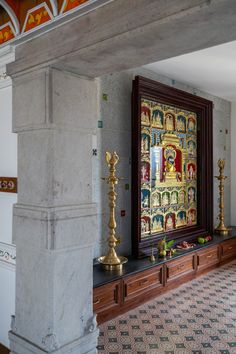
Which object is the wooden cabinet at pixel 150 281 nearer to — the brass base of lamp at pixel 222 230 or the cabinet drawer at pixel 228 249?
the cabinet drawer at pixel 228 249

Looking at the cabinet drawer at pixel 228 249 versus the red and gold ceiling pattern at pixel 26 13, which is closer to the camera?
the red and gold ceiling pattern at pixel 26 13

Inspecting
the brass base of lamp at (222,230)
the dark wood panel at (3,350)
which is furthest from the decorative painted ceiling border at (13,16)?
the brass base of lamp at (222,230)

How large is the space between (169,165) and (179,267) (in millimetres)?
1499

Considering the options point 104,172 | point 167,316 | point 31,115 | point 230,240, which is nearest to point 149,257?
point 167,316

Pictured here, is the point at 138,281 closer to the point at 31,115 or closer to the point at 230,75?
the point at 31,115

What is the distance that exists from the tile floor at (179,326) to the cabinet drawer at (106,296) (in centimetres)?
17

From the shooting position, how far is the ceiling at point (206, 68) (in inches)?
148

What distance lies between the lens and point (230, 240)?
532 centimetres

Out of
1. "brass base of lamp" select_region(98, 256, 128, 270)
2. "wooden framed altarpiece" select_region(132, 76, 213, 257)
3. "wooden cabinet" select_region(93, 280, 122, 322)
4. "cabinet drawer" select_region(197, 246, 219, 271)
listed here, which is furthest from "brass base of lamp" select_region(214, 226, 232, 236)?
"wooden cabinet" select_region(93, 280, 122, 322)

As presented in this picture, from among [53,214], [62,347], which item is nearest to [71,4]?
[53,214]

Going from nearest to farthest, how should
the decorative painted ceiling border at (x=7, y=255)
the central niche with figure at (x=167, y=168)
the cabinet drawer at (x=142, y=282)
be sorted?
the decorative painted ceiling border at (x=7, y=255), the cabinet drawer at (x=142, y=282), the central niche with figure at (x=167, y=168)

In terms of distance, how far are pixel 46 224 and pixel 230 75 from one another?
3.94 metres

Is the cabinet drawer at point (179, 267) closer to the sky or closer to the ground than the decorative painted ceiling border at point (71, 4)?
closer to the ground

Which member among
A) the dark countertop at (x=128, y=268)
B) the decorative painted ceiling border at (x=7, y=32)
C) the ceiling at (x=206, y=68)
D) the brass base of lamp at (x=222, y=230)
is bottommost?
the dark countertop at (x=128, y=268)
